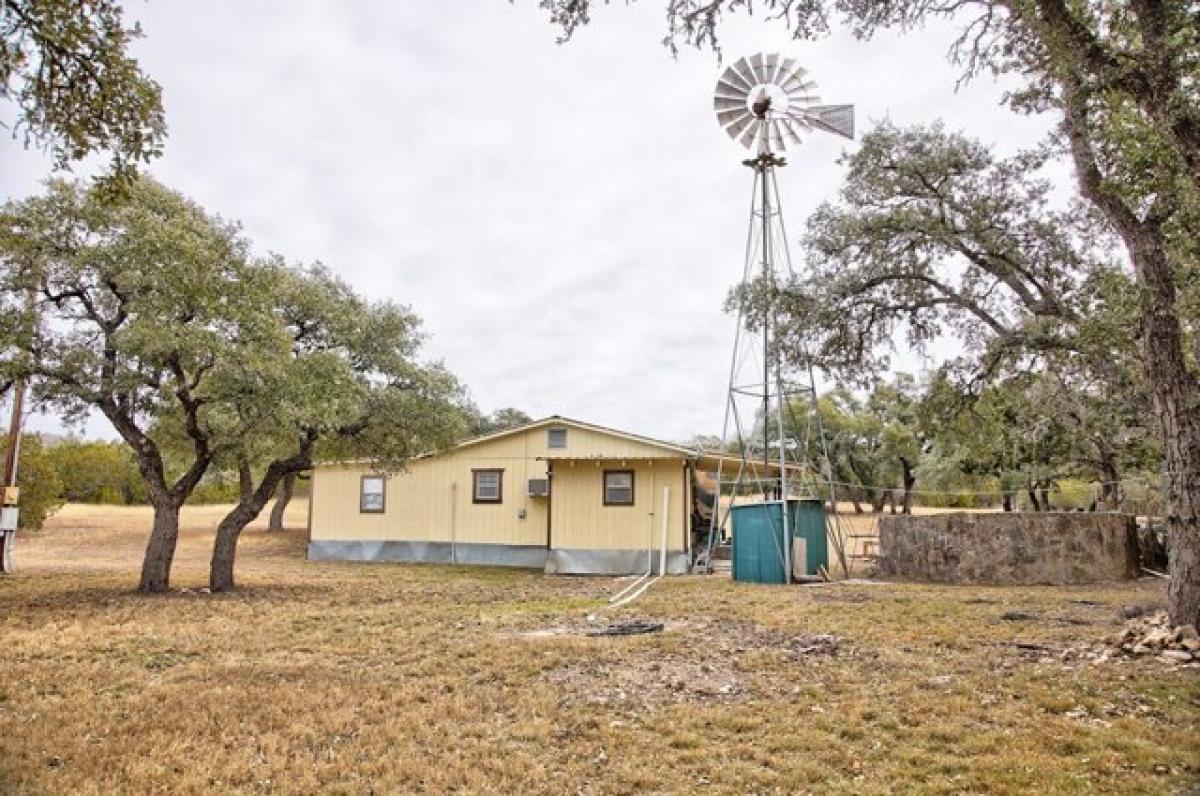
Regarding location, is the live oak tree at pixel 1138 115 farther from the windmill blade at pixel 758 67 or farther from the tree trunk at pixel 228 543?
the tree trunk at pixel 228 543

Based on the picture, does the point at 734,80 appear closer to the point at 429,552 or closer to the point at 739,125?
the point at 739,125

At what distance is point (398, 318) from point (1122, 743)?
12.0m

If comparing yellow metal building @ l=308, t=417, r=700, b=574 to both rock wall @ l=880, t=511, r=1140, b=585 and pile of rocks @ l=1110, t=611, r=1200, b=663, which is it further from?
pile of rocks @ l=1110, t=611, r=1200, b=663

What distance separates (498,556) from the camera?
61.3ft

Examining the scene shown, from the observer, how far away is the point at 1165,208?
270 inches

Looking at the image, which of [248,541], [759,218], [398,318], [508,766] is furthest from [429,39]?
[248,541]

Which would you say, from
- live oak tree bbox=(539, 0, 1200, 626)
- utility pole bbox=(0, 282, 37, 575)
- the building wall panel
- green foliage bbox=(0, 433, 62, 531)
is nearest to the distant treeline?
green foliage bbox=(0, 433, 62, 531)

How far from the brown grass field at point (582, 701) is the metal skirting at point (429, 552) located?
308 inches

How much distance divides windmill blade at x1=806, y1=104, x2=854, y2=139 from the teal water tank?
688 centimetres

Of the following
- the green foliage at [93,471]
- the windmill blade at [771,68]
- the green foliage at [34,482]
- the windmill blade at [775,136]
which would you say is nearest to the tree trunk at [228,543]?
the green foliage at [34,482]

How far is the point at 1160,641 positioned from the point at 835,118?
1043cm

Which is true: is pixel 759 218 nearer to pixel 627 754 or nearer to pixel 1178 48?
pixel 1178 48

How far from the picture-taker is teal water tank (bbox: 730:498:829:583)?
46.4 ft

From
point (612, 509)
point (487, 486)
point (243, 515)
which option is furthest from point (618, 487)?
point (243, 515)
